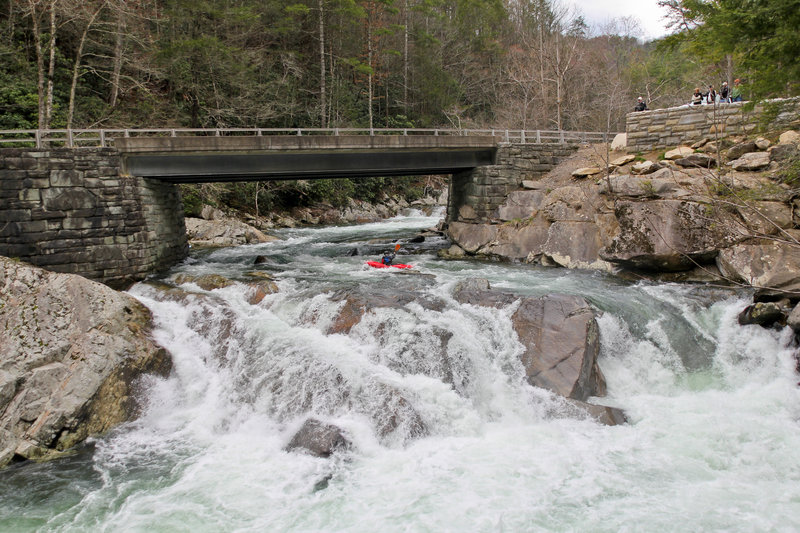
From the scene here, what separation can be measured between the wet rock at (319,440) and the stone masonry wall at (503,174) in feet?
41.9

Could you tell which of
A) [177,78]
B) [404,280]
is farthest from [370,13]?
[404,280]

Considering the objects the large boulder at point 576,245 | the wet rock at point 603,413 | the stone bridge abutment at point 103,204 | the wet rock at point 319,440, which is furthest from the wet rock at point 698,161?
the wet rock at point 319,440

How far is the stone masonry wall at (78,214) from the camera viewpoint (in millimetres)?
12492

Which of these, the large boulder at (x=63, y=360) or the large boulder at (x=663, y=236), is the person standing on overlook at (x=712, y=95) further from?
the large boulder at (x=63, y=360)

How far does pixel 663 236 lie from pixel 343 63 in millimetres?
25991

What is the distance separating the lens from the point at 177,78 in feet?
76.1

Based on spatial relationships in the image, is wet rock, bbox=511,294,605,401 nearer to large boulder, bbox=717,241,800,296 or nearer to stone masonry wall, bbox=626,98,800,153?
large boulder, bbox=717,241,800,296

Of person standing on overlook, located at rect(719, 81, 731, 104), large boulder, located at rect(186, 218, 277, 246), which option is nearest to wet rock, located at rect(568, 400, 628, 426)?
person standing on overlook, located at rect(719, 81, 731, 104)

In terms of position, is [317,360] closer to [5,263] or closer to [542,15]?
[5,263]

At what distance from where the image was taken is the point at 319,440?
7477 mm

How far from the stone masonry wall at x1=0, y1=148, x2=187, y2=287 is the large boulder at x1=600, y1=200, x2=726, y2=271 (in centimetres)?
1385

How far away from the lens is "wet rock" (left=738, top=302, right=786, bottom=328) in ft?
31.1

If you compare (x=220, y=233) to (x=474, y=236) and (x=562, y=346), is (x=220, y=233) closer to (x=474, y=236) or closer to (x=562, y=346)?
(x=474, y=236)

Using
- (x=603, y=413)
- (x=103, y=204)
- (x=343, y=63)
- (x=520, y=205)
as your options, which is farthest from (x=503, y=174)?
(x=343, y=63)
